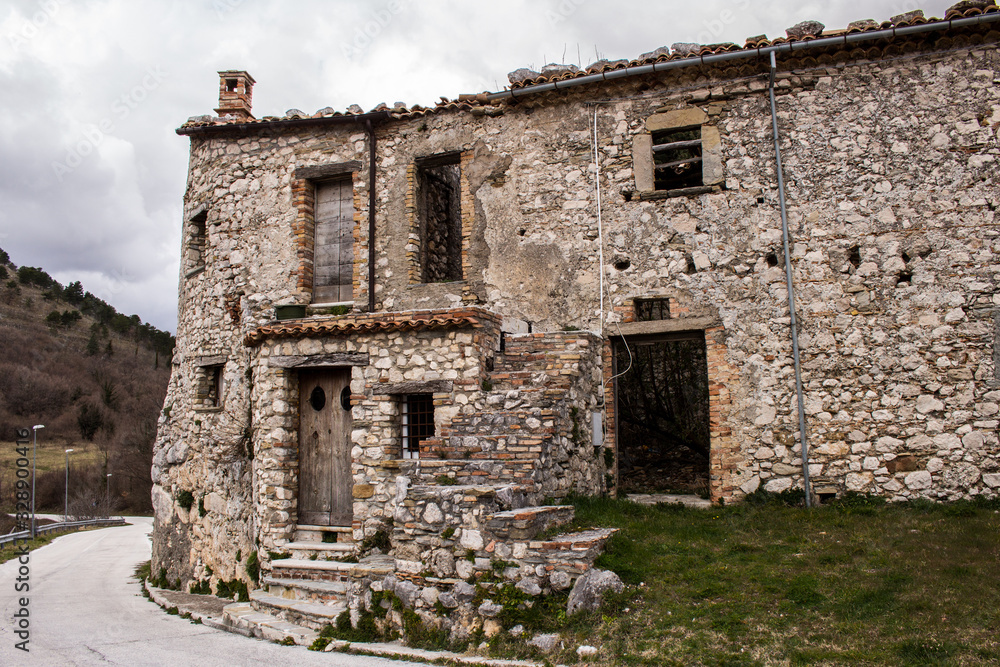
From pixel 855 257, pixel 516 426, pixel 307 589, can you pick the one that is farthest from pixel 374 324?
pixel 855 257

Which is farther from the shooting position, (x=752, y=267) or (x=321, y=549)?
(x=752, y=267)

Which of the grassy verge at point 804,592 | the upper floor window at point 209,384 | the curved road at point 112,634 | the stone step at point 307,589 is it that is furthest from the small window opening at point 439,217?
the curved road at point 112,634

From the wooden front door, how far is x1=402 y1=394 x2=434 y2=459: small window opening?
1.06 m

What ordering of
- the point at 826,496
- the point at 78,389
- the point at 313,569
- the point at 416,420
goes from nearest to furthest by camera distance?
the point at 313,569
the point at 826,496
the point at 416,420
the point at 78,389

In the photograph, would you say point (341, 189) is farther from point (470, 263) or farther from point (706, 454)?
point (706, 454)

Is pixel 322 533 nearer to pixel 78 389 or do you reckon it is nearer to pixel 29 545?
pixel 29 545

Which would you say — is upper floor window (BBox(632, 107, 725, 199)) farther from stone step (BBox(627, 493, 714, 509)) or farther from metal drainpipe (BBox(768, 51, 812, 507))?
stone step (BBox(627, 493, 714, 509))

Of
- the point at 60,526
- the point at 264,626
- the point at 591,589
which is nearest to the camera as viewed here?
the point at 591,589

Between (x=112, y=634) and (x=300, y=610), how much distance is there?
8.79 feet

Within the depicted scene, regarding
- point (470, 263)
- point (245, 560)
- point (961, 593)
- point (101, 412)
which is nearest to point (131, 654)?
point (245, 560)

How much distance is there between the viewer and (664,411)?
618 inches

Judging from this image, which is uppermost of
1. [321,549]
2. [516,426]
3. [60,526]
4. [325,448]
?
[516,426]

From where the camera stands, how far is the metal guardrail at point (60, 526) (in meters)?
23.6

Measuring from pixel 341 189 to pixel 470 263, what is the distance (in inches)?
121
